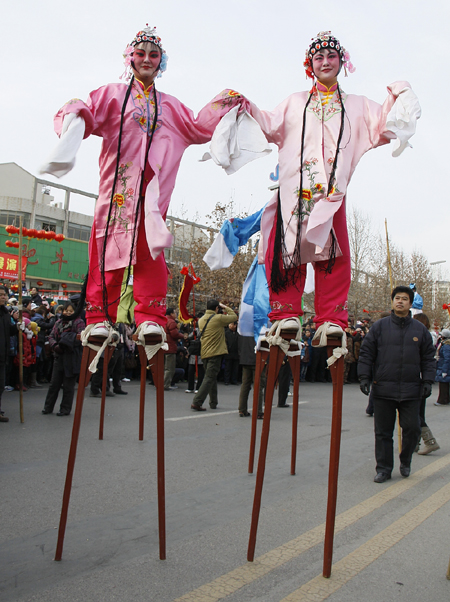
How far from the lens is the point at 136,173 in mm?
3150

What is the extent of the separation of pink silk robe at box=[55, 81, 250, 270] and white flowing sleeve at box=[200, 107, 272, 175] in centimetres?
18

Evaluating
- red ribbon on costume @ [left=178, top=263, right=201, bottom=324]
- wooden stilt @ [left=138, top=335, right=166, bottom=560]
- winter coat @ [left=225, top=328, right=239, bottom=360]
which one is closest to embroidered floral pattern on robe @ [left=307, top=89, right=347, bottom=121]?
wooden stilt @ [left=138, top=335, right=166, bottom=560]

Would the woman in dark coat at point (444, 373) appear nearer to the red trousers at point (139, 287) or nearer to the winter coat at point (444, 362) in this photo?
the winter coat at point (444, 362)

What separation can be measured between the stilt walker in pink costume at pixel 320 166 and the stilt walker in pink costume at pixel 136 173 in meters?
0.41

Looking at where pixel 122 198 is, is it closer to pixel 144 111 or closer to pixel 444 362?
pixel 144 111

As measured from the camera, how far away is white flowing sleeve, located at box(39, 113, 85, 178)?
278 cm

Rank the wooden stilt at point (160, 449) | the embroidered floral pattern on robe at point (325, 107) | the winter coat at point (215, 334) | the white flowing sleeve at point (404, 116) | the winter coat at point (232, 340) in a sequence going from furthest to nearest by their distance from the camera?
1. the winter coat at point (232, 340)
2. the winter coat at point (215, 334)
3. the embroidered floral pattern on robe at point (325, 107)
4. the white flowing sleeve at point (404, 116)
5. the wooden stilt at point (160, 449)

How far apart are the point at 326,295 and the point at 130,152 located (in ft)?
4.87

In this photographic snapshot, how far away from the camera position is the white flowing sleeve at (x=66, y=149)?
9.12ft

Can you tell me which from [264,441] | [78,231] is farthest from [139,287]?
[78,231]

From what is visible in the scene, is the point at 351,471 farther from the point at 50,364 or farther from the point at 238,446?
the point at 50,364

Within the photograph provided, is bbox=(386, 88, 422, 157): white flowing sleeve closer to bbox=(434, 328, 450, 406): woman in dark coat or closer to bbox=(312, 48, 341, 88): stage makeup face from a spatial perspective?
bbox=(312, 48, 341, 88): stage makeup face

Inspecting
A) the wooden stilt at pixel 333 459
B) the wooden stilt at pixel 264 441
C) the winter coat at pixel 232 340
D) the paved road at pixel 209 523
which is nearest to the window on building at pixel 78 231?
the winter coat at pixel 232 340

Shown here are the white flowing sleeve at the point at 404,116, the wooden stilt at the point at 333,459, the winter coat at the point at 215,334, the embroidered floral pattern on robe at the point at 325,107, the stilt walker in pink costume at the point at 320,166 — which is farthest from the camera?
the winter coat at the point at 215,334
